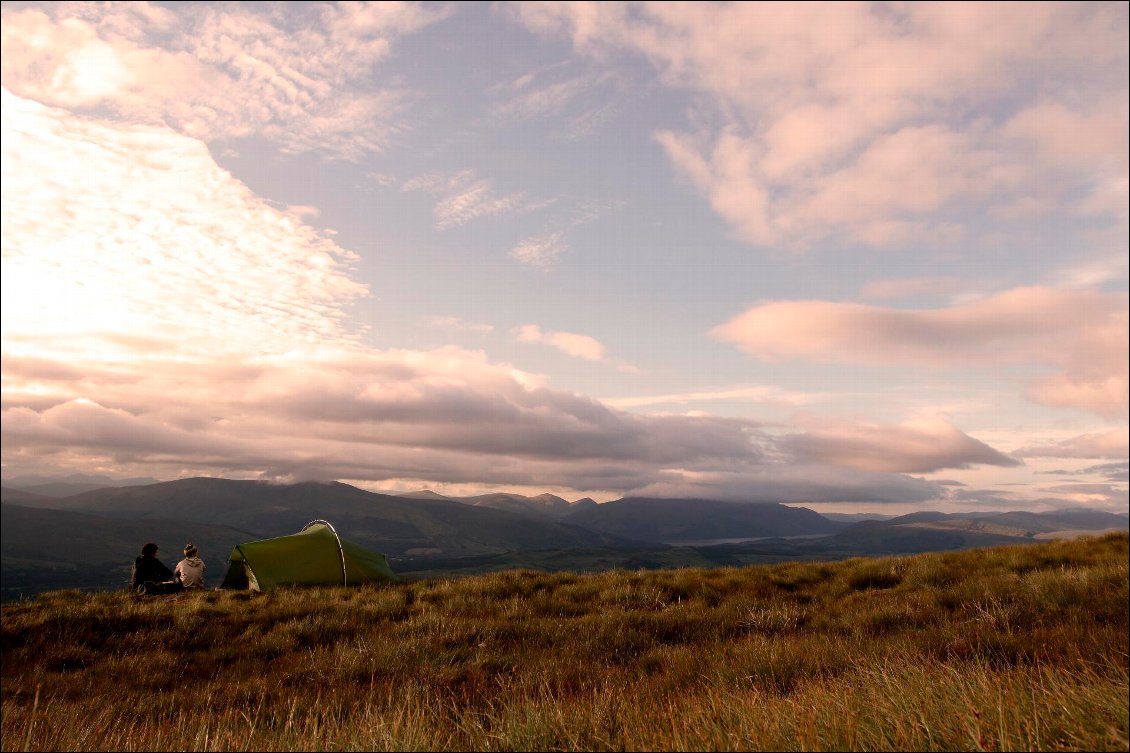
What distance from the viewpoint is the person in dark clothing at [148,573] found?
19188mm

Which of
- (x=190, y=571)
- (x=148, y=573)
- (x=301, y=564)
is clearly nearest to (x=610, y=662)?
(x=301, y=564)

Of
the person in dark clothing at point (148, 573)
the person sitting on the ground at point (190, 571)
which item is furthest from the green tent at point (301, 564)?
the person in dark clothing at point (148, 573)

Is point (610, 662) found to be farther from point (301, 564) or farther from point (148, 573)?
point (148, 573)

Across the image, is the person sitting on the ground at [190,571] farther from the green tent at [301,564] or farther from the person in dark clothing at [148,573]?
the green tent at [301,564]

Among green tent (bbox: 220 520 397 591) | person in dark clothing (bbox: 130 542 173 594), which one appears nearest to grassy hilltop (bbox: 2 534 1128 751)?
person in dark clothing (bbox: 130 542 173 594)

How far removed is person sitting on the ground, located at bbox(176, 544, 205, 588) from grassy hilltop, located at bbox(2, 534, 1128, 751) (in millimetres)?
3119

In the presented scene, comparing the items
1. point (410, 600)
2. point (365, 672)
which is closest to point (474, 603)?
point (410, 600)

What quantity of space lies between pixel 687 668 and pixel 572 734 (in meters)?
3.96

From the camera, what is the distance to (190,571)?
2031 centimetres

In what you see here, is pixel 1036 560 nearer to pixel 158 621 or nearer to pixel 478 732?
pixel 478 732

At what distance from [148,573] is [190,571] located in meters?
1.25

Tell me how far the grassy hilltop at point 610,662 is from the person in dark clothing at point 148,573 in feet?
6.57

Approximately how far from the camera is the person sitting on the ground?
20.1 meters

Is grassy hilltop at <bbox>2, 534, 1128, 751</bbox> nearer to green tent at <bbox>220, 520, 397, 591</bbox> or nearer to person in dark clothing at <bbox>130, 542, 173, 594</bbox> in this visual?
person in dark clothing at <bbox>130, 542, 173, 594</bbox>
